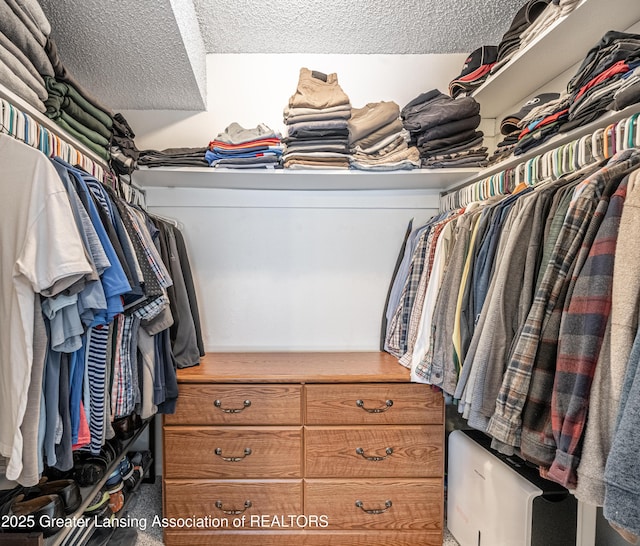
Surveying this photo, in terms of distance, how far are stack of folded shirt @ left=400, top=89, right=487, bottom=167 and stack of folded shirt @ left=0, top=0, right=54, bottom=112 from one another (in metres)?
1.41

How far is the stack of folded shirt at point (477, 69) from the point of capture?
5.65 ft

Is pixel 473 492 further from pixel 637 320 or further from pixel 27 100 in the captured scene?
pixel 27 100

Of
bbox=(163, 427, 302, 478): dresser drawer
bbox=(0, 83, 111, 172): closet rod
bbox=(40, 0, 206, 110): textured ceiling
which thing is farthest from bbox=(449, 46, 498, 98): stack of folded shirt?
bbox=(163, 427, 302, 478): dresser drawer

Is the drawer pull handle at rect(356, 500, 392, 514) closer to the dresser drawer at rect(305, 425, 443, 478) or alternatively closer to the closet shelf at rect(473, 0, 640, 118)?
the dresser drawer at rect(305, 425, 443, 478)

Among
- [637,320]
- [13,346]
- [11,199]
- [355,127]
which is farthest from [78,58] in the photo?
[637,320]

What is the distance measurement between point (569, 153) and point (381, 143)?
811mm

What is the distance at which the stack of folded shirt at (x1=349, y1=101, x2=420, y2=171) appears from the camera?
175 centimetres

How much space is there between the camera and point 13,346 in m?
0.83

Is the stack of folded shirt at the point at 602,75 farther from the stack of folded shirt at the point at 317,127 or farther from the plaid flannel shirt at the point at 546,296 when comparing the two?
the stack of folded shirt at the point at 317,127

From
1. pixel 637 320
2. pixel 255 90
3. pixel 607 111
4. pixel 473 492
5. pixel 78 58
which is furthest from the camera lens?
pixel 255 90

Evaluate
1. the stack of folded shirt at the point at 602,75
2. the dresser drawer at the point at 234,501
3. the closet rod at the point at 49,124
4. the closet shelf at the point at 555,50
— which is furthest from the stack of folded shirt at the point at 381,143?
the dresser drawer at the point at 234,501

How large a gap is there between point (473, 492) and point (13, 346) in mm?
1587

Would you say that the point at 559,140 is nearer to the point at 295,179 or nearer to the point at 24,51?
the point at 295,179

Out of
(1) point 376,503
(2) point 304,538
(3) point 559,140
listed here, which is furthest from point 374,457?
(3) point 559,140
